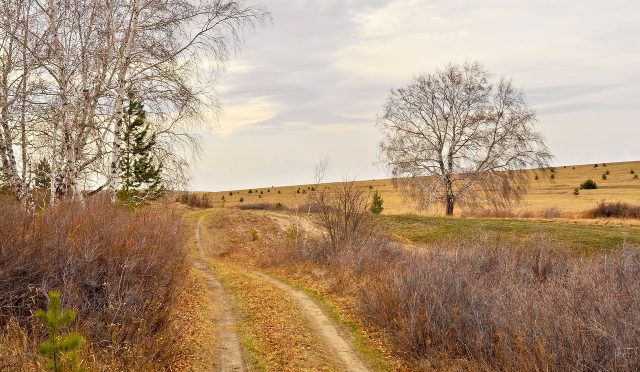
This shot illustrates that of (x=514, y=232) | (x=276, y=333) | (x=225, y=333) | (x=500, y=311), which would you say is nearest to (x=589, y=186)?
(x=514, y=232)

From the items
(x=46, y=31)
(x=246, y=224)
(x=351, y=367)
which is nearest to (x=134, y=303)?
(x=351, y=367)

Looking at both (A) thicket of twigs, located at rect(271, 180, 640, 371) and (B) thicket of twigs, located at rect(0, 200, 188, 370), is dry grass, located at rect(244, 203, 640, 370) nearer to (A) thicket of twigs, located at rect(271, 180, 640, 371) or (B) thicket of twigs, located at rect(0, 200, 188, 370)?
(A) thicket of twigs, located at rect(271, 180, 640, 371)

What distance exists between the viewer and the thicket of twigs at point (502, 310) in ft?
19.1

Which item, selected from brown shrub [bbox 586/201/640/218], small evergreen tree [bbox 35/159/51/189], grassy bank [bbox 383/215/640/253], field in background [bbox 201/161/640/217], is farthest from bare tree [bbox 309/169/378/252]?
brown shrub [bbox 586/201/640/218]

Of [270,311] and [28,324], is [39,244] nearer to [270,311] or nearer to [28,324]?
[28,324]

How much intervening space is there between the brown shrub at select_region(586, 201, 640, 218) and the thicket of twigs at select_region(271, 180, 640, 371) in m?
19.9

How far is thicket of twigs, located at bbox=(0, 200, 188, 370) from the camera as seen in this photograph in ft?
19.2

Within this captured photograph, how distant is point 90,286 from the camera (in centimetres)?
715

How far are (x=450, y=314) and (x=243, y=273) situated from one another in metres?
10.2

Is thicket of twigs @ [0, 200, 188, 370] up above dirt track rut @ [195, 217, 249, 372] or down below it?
above

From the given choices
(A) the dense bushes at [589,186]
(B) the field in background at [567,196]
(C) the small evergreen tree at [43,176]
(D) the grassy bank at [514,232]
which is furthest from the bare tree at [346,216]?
(A) the dense bushes at [589,186]

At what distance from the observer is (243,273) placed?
56.7ft

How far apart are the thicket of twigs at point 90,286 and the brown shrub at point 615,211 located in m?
31.0

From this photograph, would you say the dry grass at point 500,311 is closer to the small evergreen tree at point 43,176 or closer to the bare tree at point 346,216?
the bare tree at point 346,216
